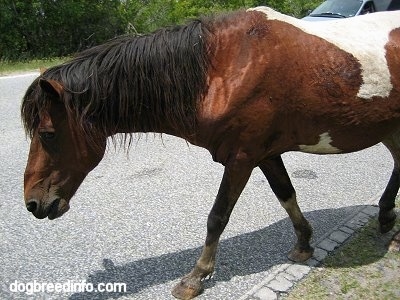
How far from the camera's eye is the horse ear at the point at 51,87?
228cm

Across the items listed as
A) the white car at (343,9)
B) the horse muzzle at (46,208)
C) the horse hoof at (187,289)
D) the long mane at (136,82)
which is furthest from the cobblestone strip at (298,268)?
the white car at (343,9)

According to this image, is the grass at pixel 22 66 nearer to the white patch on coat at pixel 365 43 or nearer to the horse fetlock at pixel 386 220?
the white patch on coat at pixel 365 43

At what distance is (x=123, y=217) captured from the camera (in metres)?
3.83

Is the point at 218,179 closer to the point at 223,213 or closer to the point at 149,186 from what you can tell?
the point at 149,186

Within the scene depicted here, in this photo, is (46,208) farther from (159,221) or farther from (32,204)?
(159,221)

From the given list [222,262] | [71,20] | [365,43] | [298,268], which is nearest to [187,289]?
[222,262]

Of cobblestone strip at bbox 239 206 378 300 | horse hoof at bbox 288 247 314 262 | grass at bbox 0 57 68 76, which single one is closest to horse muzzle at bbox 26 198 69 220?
cobblestone strip at bbox 239 206 378 300

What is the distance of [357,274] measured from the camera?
3.01 m

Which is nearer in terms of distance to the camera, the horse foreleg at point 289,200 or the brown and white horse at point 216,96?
the brown and white horse at point 216,96

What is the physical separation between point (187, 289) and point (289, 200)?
1043 mm

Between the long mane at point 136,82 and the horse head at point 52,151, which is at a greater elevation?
the long mane at point 136,82

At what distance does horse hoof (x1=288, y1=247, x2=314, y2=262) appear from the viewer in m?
3.16

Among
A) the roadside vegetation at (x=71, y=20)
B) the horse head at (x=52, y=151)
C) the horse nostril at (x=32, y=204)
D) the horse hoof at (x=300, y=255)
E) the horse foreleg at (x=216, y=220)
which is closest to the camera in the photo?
the horse head at (x=52, y=151)

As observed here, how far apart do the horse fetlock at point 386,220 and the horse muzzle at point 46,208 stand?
2.56 m
